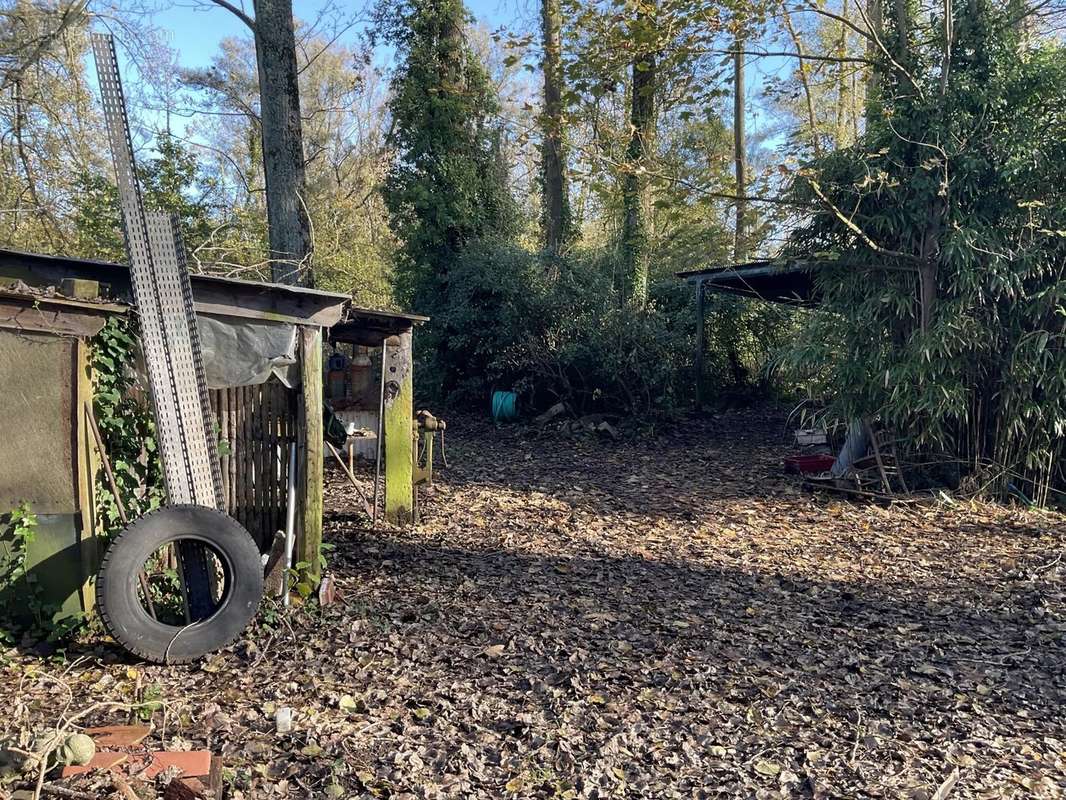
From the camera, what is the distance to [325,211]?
777 inches

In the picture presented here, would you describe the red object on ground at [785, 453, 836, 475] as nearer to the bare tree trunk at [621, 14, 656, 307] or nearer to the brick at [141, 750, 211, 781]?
the bare tree trunk at [621, 14, 656, 307]

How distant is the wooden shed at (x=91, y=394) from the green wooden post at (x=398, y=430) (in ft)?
1.69

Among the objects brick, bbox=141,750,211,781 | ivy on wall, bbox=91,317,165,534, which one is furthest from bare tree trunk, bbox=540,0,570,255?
brick, bbox=141,750,211,781

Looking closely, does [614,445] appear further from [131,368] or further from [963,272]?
[131,368]

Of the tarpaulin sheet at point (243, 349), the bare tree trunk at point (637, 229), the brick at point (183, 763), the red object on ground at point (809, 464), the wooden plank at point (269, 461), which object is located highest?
the bare tree trunk at point (637, 229)

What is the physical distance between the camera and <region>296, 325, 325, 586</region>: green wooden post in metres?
4.96

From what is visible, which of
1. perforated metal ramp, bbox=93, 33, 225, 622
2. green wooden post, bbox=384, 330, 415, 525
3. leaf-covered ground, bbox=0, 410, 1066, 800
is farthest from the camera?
green wooden post, bbox=384, 330, 415, 525

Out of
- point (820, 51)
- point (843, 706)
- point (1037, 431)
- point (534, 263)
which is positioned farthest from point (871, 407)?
point (820, 51)

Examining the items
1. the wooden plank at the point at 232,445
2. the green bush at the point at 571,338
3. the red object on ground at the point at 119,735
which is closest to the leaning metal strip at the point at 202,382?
the wooden plank at the point at 232,445

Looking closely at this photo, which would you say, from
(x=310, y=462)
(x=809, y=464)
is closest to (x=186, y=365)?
(x=310, y=462)

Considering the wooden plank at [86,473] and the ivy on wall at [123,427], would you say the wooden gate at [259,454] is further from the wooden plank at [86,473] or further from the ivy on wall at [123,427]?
the wooden plank at [86,473]

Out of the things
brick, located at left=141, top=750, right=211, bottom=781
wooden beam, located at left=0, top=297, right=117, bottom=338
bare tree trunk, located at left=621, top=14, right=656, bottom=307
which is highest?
bare tree trunk, located at left=621, top=14, right=656, bottom=307

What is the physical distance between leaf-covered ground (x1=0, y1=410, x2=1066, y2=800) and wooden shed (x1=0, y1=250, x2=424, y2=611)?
67 centimetres

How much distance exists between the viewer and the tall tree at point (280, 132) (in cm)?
952
